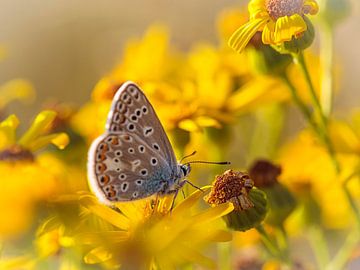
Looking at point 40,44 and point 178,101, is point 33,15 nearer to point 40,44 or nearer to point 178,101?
point 40,44

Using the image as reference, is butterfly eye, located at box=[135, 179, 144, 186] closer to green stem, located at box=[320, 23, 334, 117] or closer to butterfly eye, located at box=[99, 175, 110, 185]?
butterfly eye, located at box=[99, 175, 110, 185]

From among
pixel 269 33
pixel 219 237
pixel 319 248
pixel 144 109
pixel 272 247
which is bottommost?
pixel 319 248

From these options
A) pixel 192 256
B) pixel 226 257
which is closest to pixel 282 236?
pixel 226 257

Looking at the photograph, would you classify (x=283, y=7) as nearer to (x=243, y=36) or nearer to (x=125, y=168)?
(x=243, y=36)

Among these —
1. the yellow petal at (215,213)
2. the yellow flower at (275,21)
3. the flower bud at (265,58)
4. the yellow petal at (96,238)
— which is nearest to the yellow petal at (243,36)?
the yellow flower at (275,21)

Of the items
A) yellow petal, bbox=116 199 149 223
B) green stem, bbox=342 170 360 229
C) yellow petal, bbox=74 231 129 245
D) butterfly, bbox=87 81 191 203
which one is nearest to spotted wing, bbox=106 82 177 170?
butterfly, bbox=87 81 191 203

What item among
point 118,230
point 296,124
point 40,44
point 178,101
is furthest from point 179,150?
point 40,44
